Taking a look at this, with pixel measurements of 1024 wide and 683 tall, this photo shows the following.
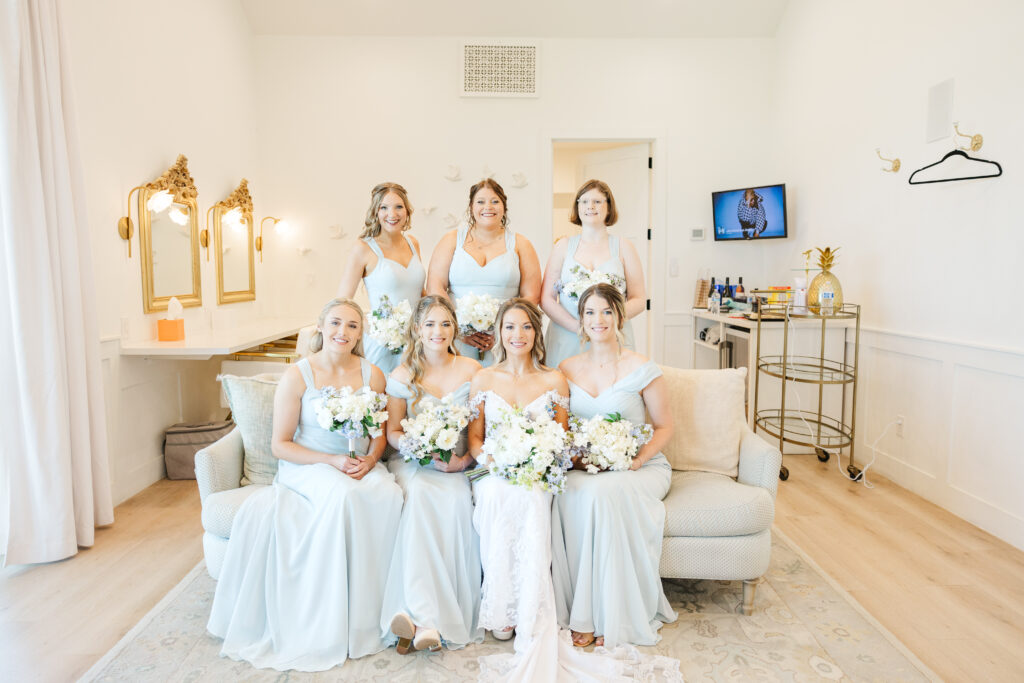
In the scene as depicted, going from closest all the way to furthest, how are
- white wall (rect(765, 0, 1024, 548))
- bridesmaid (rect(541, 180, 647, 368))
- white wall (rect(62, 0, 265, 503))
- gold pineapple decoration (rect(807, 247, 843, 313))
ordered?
1. bridesmaid (rect(541, 180, 647, 368))
2. white wall (rect(765, 0, 1024, 548))
3. white wall (rect(62, 0, 265, 503))
4. gold pineapple decoration (rect(807, 247, 843, 313))

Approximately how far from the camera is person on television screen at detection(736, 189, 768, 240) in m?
5.53

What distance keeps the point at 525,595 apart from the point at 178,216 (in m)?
3.65

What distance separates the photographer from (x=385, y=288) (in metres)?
3.10

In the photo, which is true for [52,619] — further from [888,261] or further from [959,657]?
[888,261]

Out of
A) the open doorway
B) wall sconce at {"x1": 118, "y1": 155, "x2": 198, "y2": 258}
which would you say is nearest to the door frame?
the open doorway

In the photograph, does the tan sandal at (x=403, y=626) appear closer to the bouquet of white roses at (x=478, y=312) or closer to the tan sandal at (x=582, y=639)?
the tan sandal at (x=582, y=639)

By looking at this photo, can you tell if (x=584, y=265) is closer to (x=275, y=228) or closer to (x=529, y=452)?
(x=529, y=452)

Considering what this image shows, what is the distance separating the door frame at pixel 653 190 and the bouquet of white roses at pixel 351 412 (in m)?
3.76

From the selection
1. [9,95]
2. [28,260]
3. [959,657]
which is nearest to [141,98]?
[9,95]

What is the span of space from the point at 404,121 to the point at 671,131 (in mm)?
2409

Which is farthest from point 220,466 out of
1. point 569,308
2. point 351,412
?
point 569,308

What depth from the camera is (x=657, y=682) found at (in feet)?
6.75

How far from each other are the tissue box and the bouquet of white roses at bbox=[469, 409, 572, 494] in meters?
2.72

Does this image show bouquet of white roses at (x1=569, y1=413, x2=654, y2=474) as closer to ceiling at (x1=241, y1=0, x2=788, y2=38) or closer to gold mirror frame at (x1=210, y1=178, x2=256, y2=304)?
gold mirror frame at (x1=210, y1=178, x2=256, y2=304)
